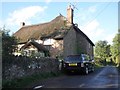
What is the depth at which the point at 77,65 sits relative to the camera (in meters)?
25.8

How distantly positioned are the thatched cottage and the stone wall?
2057 centimetres

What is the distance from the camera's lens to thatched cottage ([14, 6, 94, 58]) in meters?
46.6

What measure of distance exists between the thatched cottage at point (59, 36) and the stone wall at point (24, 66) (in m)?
20.6

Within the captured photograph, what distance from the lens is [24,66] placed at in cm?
1912

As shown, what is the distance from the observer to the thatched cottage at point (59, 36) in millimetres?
46562

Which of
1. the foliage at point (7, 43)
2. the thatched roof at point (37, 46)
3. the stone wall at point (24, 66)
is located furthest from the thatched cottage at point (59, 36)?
the foliage at point (7, 43)

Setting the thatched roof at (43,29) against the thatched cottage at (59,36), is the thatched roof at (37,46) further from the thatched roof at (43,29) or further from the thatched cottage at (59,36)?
the thatched roof at (43,29)

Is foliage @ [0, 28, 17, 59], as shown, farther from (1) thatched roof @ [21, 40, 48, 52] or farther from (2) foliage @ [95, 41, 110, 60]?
(2) foliage @ [95, 41, 110, 60]

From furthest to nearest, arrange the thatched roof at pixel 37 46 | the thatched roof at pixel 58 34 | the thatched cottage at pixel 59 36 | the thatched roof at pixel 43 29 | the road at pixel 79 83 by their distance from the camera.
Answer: the thatched roof at pixel 43 29 < the thatched cottage at pixel 59 36 < the thatched roof at pixel 58 34 < the thatched roof at pixel 37 46 < the road at pixel 79 83

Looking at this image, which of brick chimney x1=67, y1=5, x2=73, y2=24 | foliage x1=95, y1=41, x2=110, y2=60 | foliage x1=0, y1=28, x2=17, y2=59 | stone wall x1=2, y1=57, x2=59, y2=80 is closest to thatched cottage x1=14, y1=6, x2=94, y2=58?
brick chimney x1=67, y1=5, x2=73, y2=24

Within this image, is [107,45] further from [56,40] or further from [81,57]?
[81,57]

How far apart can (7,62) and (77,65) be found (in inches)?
414

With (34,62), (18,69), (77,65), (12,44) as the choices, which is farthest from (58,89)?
(77,65)

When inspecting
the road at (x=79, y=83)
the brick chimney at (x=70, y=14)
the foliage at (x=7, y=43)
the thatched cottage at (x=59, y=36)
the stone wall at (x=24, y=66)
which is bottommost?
the road at (x=79, y=83)
